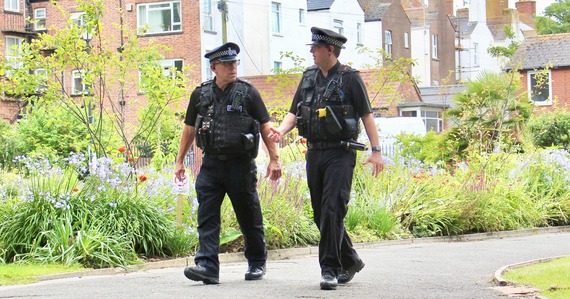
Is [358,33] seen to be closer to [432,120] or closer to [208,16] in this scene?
[432,120]

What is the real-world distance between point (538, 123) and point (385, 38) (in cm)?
2992

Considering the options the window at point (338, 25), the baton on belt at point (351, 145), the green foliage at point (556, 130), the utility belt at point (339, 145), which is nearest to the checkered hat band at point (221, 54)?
the utility belt at point (339, 145)

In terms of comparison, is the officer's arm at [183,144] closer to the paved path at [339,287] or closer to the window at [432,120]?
the paved path at [339,287]

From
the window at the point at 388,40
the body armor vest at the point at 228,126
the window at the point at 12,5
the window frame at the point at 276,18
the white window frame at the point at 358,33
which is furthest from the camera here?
the window at the point at 388,40

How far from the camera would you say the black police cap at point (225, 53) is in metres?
9.48

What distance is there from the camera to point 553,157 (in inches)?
840

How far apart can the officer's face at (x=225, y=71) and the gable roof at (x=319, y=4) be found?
166 feet

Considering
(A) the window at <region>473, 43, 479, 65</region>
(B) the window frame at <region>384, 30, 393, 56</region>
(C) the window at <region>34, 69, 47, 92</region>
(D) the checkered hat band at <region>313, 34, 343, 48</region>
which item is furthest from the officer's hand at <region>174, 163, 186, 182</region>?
(A) the window at <region>473, 43, 479, 65</region>

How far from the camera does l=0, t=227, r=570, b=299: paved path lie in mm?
8820

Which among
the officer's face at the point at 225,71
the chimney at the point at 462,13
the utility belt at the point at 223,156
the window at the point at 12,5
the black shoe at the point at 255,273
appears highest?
the chimney at the point at 462,13

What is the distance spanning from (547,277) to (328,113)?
101 inches

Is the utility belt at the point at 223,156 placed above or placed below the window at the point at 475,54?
below

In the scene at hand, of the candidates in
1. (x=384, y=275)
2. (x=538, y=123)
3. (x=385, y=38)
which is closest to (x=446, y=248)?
(x=384, y=275)

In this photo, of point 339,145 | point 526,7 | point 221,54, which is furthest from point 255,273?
point 526,7
